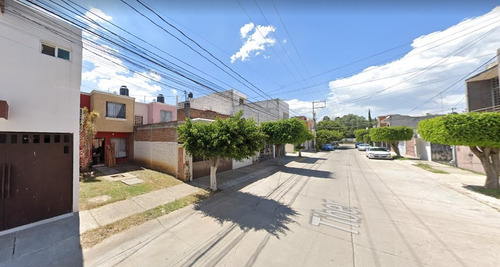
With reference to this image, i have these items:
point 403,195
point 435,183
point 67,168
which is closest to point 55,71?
point 67,168

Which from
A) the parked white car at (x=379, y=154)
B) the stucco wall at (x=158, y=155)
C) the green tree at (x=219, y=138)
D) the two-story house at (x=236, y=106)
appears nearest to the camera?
the green tree at (x=219, y=138)

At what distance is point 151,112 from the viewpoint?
53.2ft

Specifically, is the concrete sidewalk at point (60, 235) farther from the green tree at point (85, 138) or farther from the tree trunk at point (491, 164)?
the tree trunk at point (491, 164)

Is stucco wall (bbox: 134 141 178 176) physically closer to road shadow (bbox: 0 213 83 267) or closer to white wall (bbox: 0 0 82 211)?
white wall (bbox: 0 0 82 211)

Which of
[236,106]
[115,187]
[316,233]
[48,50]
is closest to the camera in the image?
[316,233]

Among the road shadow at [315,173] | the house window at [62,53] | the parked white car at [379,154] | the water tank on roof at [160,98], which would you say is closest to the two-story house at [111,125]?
the water tank on roof at [160,98]

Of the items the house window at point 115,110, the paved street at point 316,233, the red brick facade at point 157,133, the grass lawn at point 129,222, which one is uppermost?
the house window at point 115,110

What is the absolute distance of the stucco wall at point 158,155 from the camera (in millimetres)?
10010

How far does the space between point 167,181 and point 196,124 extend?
4038 millimetres

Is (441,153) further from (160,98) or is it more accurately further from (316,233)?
(160,98)

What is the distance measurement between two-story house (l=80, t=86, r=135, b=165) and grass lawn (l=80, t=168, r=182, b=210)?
4.02 m

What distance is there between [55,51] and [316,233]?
975 cm

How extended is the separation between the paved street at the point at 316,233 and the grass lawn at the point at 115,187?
295 cm

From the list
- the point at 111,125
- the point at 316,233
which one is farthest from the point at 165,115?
the point at 316,233
